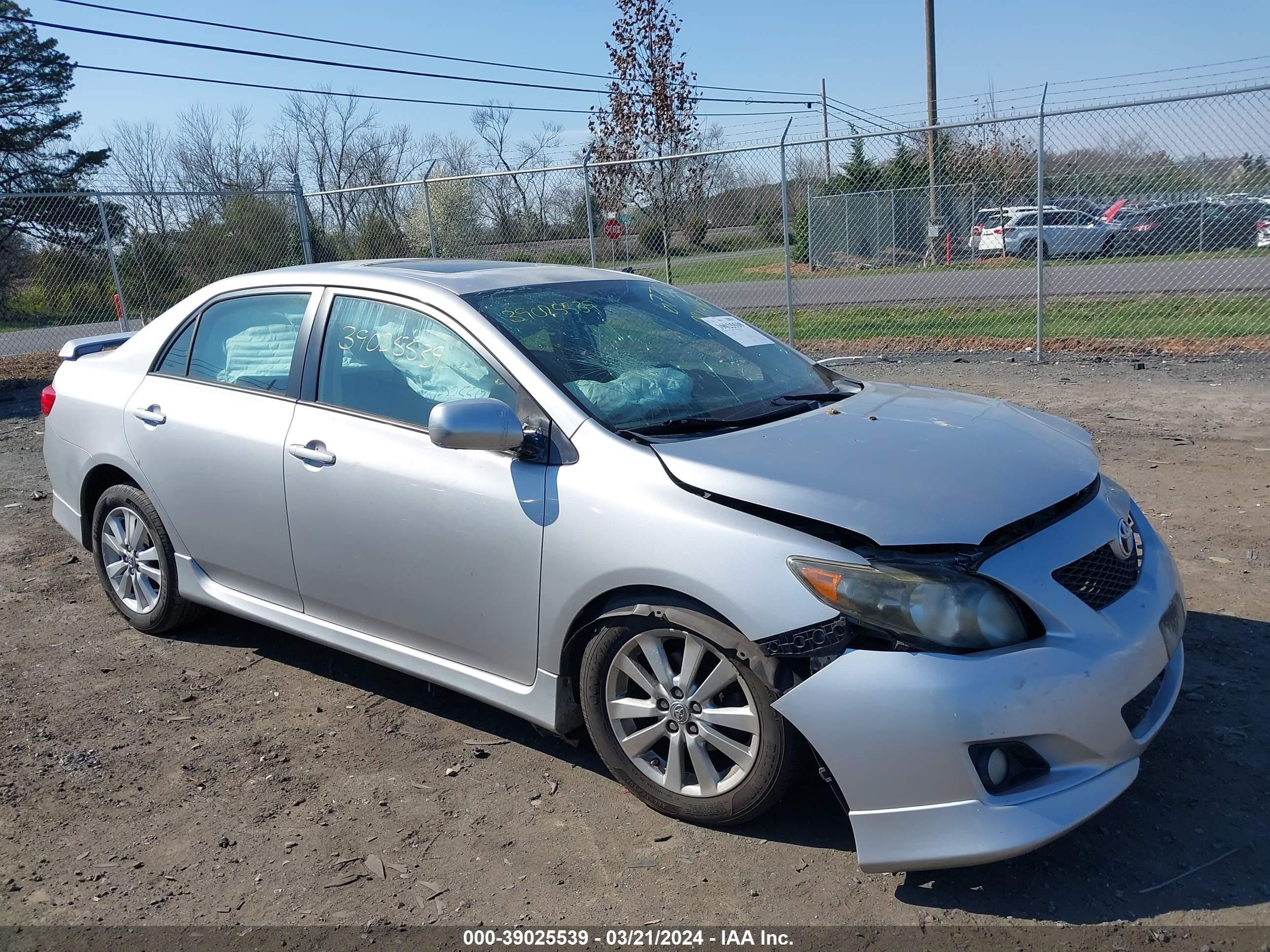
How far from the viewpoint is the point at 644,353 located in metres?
3.73

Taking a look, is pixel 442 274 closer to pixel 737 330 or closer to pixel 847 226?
pixel 737 330

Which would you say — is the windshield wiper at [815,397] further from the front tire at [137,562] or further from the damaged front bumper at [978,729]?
the front tire at [137,562]

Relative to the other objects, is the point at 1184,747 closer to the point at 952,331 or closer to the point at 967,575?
the point at 967,575

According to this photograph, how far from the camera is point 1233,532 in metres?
5.21

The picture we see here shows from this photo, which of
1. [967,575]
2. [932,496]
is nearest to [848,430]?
[932,496]

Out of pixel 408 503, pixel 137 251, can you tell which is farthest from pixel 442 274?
pixel 137 251

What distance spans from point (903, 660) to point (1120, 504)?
127cm

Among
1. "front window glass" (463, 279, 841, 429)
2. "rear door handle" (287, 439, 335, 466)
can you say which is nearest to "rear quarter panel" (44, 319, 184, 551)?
"rear door handle" (287, 439, 335, 466)

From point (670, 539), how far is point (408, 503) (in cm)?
105

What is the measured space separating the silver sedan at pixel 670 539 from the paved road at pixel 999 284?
305 inches

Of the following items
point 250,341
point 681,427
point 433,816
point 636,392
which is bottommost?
point 433,816

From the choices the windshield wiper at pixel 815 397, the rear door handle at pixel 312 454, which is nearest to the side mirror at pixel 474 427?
the rear door handle at pixel 312 454

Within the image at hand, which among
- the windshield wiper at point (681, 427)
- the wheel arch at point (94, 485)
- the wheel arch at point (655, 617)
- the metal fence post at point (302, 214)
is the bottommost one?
the wheel arch at point (655, 617)

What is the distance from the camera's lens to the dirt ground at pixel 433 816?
2.72m
